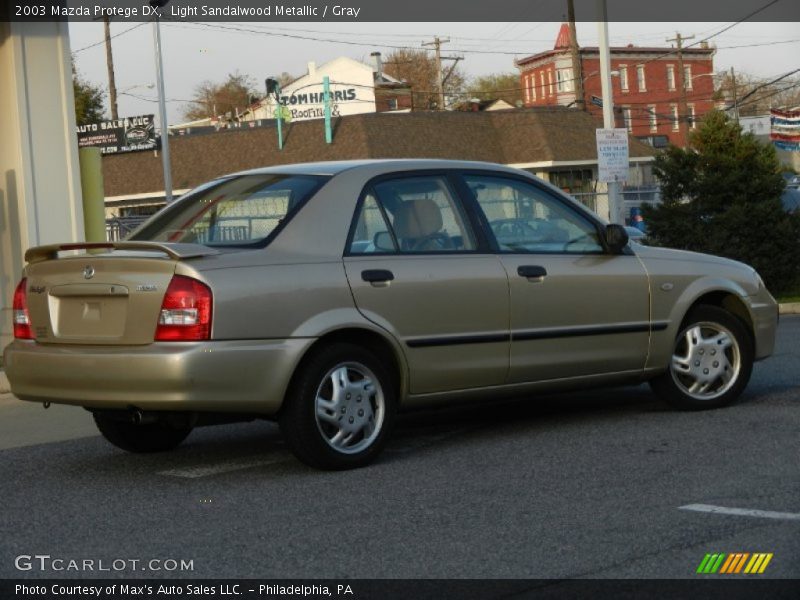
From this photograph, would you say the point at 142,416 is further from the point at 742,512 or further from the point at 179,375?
the point at 742,512

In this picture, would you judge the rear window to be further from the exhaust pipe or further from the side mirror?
the side mirror

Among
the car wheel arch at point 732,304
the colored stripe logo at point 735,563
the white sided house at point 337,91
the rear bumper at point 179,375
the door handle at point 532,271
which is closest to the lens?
the colored stripe logo at point 735,563

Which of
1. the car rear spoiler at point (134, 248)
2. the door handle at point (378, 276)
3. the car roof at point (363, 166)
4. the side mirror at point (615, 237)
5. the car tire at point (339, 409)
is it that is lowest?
the car tire at point (339, 409)

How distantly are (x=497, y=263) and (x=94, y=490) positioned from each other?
97.4 inches

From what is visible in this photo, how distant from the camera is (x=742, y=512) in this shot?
221 inches

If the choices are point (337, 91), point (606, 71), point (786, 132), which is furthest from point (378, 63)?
point (606, 71)

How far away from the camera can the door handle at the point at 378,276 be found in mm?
7078

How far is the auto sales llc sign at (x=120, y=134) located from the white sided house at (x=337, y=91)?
9406mm

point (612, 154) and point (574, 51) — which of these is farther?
A: point (574, 51)

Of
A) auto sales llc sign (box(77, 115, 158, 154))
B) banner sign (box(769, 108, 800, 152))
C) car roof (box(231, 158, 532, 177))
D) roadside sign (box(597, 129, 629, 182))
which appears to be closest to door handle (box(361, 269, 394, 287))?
car roof (box(231, 158, 532, 177))

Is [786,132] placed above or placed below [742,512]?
above

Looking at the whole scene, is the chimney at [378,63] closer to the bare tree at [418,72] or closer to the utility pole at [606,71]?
the bare tree at [418,72]

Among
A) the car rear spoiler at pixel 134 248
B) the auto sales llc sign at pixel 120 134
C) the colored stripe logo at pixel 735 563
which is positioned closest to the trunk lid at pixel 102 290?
the car rear spoiler at pixel 134 248

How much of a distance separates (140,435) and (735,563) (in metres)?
3.97
